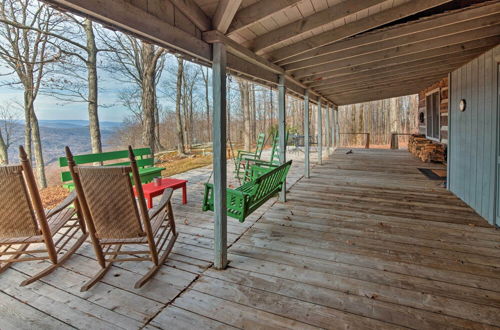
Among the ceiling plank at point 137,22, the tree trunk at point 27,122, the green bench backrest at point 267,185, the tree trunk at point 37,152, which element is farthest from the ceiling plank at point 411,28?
the tree trunk at point 37,152

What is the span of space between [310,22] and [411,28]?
4.09 feet

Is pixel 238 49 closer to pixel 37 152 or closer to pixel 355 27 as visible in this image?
pixel 355 27

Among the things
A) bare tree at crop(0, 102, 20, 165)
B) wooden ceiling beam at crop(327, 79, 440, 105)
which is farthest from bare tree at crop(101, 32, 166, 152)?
Answer: wooden ceiling beam at crop(327, 79, 440, 105)

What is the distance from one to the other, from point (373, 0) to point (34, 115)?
742 centimetres

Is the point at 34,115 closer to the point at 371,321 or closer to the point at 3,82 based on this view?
the point at 3,82

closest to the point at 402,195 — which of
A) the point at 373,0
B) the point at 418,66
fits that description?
the point at 418,66

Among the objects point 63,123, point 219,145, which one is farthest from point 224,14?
point 63,123

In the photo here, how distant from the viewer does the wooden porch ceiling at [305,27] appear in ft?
5.47

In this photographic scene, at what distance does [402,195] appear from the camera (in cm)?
450

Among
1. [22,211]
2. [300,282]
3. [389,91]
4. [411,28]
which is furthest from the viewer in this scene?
[389,91]

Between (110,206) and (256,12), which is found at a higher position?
(256,12)

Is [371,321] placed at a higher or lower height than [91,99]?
lower

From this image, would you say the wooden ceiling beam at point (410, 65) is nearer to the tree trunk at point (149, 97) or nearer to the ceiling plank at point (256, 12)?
the ceiling plank at point (256, 12)

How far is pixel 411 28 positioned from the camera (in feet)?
9.53
